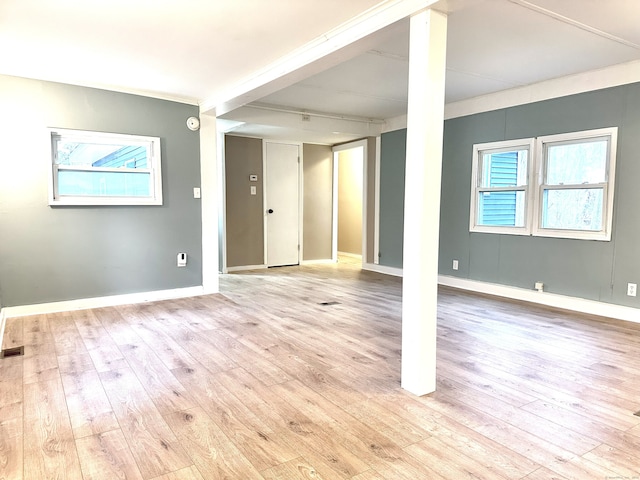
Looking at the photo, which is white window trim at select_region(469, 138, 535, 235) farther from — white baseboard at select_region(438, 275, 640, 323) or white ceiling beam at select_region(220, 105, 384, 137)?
white ceiling beam at select_region(220, 105, 384, 137)

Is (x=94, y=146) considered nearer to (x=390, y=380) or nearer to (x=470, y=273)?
(x=390, y=380)

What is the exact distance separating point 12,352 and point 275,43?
3021mm

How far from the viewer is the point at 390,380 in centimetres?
250

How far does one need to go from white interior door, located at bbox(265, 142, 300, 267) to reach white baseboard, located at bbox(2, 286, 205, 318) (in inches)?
95.6

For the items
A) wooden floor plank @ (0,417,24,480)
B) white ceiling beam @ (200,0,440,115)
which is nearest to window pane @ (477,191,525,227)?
white ceiling beam @ (200,0,440,115)

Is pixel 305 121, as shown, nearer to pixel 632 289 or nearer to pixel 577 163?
pixel 577 163

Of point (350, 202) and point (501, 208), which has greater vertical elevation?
point (350, 202)

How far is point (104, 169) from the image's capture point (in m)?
4.26

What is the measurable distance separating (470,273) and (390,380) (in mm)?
3131

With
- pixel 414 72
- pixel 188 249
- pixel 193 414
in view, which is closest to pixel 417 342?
pixel 193 414

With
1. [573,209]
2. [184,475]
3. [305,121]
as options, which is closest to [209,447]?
[184,475]

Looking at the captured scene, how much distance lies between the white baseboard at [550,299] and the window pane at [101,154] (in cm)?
417

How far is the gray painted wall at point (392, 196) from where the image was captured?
20.3 feet

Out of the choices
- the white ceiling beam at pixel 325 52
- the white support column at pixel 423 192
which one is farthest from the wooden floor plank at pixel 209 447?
the white ceiling beam at pixel 325 52
